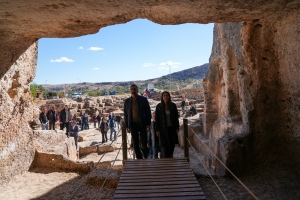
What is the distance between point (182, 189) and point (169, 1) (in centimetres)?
244

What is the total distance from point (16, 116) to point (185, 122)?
3.27 m

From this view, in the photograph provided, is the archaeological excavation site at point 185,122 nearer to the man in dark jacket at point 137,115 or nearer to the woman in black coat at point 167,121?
the woman in black coat at point 167,121

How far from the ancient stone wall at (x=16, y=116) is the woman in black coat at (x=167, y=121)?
2.65m

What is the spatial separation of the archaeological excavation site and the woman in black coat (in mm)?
385

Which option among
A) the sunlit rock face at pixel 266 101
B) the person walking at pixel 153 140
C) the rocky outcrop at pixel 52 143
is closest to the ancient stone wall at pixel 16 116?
the rocky outcrop at pixel 52 143

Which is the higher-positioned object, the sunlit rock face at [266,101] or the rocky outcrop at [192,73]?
the rocky outcrop at [192,73]

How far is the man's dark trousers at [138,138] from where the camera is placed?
519 centimetres

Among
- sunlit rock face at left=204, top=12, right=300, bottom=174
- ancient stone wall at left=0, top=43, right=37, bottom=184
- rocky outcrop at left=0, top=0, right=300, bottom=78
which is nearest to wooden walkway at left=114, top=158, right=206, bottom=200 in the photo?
sunlit rock face at left=204, top=12, right=300, bottom=174

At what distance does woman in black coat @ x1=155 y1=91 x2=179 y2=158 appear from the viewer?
5.03 metres

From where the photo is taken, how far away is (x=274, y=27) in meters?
4.63

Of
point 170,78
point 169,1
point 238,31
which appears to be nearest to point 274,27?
point 238,31

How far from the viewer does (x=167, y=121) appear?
5.06 m

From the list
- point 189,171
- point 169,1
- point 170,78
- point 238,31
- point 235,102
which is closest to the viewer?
point 169,1

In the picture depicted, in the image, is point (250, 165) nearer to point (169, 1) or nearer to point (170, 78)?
point (169, 1)
